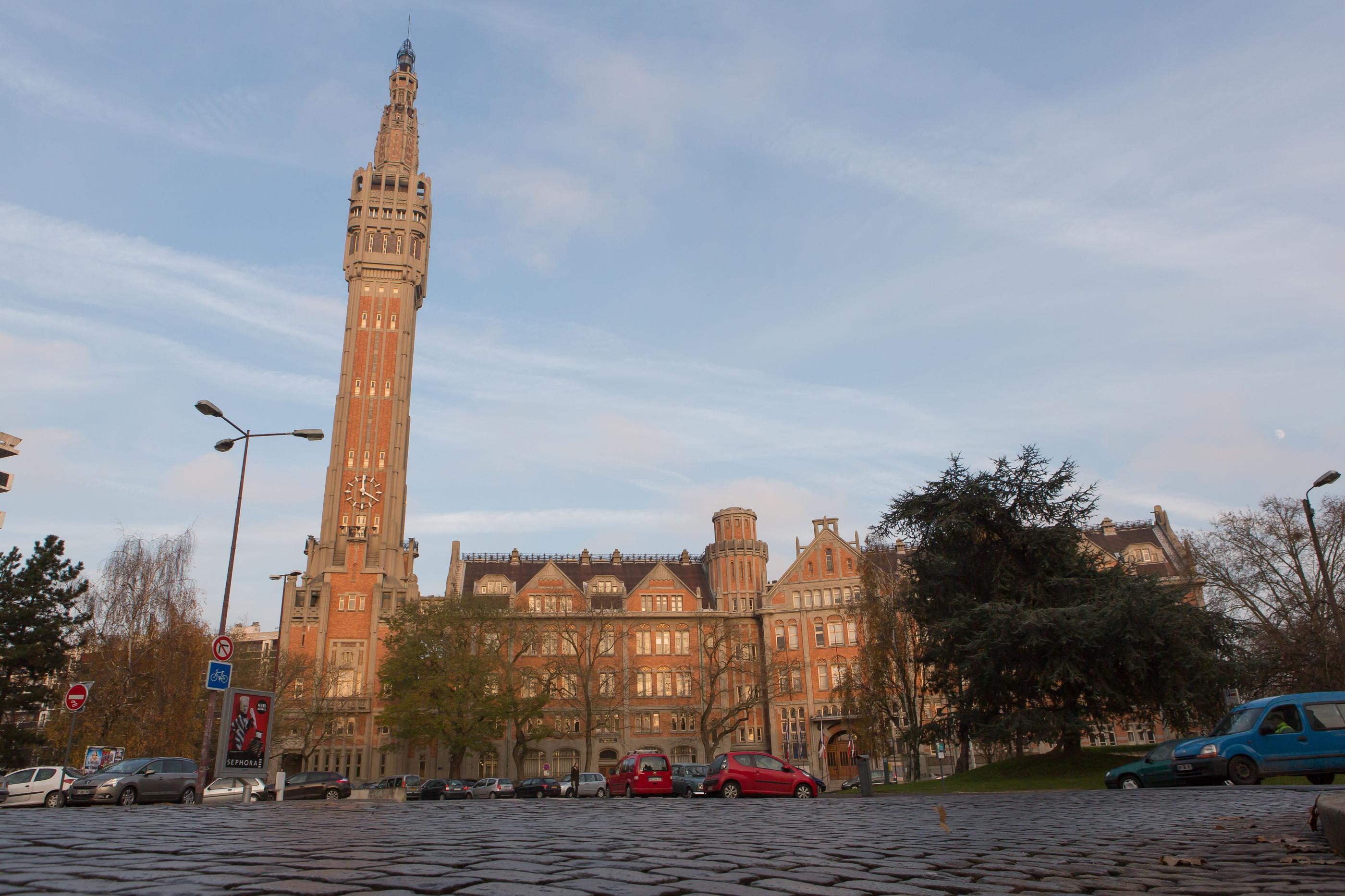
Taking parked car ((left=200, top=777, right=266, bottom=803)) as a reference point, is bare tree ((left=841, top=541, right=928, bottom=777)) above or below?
above

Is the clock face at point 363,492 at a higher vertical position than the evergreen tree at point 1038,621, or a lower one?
higher

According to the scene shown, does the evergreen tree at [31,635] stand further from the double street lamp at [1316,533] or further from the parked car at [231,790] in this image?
the double street lamp at [1316,533]

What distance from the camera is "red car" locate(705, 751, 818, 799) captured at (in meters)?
26.6

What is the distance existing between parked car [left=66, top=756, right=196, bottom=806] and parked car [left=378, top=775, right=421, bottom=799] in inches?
777

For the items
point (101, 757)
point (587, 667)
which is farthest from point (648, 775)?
point (587, 667)

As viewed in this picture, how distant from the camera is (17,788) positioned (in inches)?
1060

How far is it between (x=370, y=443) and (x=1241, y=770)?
71825 mm

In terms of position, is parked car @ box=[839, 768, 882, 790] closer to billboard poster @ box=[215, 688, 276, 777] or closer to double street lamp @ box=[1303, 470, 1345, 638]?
double street lamp @ box=[1303, 470, 1345, 638]

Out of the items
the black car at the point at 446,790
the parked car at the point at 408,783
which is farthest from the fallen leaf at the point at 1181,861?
the parked car at the point at 408,783

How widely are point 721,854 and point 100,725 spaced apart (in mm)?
41559

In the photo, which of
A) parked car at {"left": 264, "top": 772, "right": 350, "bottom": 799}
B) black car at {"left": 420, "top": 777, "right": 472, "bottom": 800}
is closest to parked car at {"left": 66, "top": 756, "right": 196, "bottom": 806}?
parked car at {"left": 264, "top": 772, "right": 350, "bottom": 799}

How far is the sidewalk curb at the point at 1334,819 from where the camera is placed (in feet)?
21.3

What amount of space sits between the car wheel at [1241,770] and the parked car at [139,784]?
86.2 feet

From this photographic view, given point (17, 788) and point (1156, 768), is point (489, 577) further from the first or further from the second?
point (1156, 768)
